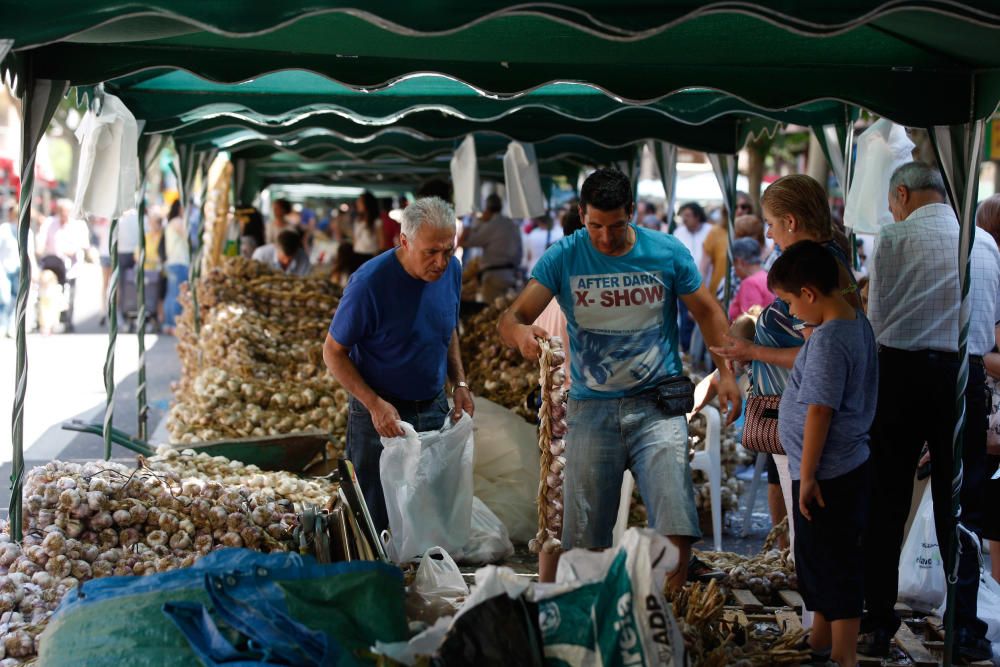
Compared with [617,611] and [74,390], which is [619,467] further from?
[74,390]

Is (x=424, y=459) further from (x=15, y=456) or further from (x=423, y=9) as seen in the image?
(x=423, y=9)

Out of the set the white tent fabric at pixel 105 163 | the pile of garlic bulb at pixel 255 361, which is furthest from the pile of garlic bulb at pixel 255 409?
the white tent fabric at pixel 105 163

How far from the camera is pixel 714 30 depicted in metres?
4.96

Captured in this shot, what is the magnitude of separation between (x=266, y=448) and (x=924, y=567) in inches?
138

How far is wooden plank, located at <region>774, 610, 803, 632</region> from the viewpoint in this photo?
17.1 ft

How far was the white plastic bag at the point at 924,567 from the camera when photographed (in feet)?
17.9

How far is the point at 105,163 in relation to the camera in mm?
6312

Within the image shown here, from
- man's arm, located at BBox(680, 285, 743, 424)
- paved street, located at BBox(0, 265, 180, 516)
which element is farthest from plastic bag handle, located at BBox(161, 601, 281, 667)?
paved street, located at BBox(0, 265, 180, 516)

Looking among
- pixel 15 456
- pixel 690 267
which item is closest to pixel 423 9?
pixel 690 267

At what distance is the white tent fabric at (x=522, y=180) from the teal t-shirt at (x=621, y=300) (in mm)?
5037

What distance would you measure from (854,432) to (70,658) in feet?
8.62

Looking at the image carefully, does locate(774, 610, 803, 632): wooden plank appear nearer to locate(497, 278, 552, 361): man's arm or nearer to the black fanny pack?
the black fanny pack

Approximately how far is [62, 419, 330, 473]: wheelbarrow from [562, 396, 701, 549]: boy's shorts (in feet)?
7.99

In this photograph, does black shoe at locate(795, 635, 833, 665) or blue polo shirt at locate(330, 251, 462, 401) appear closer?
black shoe at locate(795, 635, 833, 665)
